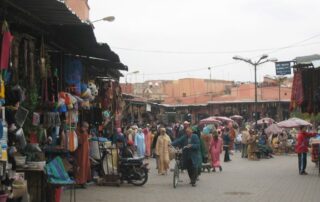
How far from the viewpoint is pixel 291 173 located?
746 inches

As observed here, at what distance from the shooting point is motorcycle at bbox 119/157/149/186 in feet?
48.9

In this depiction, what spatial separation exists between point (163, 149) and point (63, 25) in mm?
10027

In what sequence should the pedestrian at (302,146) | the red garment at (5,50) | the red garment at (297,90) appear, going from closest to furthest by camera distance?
the red garment at (5,50)
the red garment at (297,90)
the pedestrian at (302,146)

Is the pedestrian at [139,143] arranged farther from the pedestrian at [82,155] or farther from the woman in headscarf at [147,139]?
the pedestrian at [82,155]

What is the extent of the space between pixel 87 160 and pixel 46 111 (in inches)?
135

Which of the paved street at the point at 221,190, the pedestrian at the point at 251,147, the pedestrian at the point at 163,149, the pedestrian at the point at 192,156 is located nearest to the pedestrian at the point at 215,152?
the paved street at the point at 221,190

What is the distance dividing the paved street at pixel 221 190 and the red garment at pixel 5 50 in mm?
5228

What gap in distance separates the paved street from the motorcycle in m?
0.23

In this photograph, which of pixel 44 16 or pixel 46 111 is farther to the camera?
pixel 46 111

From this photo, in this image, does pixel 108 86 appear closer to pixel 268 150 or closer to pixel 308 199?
pixel 308 199

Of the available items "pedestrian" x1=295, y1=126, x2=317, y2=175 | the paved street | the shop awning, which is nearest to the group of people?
"pedestrian" x1=295, y1=126, x2=317, y2=175

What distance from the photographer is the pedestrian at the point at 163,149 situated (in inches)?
720

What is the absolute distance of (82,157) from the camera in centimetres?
1270

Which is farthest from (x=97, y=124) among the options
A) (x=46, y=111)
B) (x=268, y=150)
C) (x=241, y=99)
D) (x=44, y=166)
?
(x=241, y=99)
